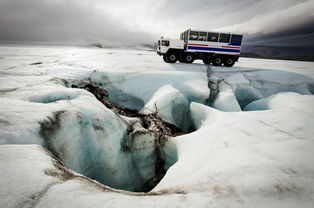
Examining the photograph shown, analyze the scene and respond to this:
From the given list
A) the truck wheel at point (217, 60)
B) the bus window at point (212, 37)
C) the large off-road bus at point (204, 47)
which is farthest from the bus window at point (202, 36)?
the truck wheel at point (217, 60)

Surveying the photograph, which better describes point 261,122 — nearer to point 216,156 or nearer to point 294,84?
point 216,156

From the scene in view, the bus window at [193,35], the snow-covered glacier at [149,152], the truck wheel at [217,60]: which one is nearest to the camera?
the snow-covered glacier at [149,152]

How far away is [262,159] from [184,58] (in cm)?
1094

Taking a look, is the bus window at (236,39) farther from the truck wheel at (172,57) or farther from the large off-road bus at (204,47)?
the truck wheel at (172,57)

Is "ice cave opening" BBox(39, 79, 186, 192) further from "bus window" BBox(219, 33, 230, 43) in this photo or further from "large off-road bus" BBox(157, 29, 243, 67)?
"bus window" BBox(219, 33, 230, 43)

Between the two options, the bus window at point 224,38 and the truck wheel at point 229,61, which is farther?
the truck wheel at point 229,61

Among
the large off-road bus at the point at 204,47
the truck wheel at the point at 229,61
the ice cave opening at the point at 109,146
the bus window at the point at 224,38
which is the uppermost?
the bus window at the point at 224,38

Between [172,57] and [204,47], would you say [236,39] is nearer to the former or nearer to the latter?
[204,47]

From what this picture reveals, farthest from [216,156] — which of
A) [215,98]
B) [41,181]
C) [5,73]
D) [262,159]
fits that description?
[5,73]

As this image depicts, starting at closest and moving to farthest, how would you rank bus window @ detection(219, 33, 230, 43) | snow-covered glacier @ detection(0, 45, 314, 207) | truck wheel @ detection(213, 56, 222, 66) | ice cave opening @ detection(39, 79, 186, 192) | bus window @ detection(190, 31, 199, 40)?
snow-covered glacier @ detection(0, 45, 314, 207), ice cave opening @ detection(39, 79, 186, 192), bus window @ detection(190, 31, 199, 40), bus window @ detection(219, 33, 230, 43), truck wheel @ detection(213, 56, 222, 66)

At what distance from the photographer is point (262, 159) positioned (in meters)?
2.26

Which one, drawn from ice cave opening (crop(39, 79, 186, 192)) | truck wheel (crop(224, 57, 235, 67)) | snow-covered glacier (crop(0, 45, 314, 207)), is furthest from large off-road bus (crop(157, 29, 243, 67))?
ice cave opening (crop(39, 79, 186, 192))

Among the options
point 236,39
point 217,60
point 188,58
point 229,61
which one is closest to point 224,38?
Answer: point 236,39

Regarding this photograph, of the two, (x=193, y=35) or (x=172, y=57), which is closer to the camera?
(x=193, y=35)
